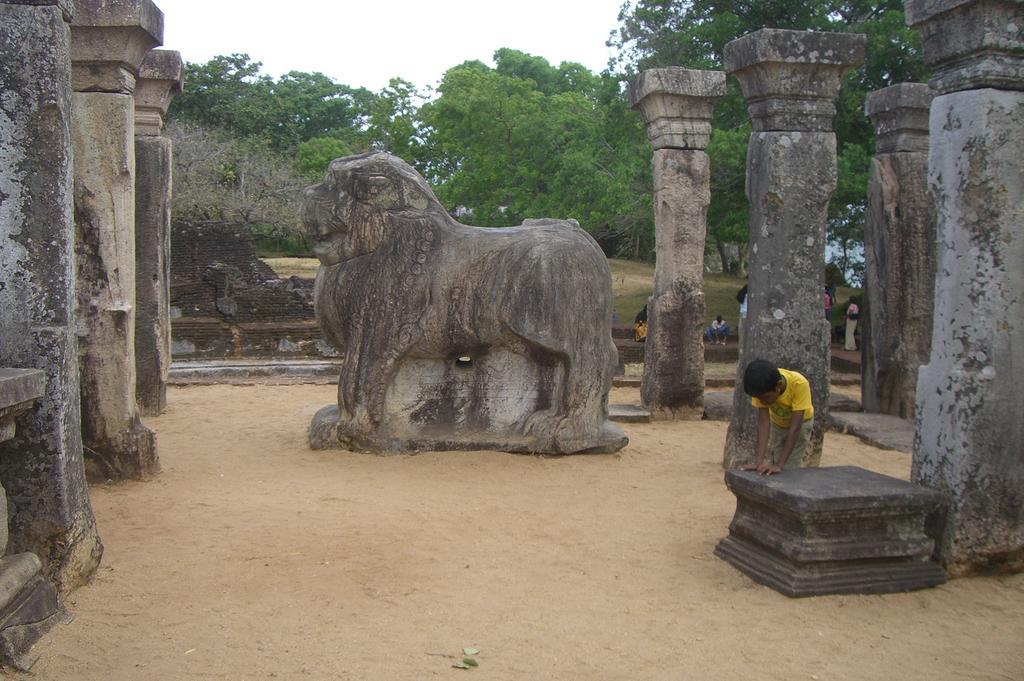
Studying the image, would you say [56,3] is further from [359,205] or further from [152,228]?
[152,228]

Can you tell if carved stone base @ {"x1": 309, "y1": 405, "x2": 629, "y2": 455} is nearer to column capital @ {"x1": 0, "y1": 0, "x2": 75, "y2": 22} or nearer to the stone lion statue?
the stone lion statue

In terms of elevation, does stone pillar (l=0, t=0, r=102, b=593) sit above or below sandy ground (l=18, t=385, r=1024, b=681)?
above

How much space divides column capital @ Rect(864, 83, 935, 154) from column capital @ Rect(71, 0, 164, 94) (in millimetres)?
7150

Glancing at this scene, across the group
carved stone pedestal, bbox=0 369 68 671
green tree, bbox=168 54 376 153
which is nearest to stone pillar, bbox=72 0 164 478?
carved stone pedestal, bbox=0 369 68 671

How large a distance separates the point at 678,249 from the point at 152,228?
16.9 ft

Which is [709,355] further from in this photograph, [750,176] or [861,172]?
[750,176]

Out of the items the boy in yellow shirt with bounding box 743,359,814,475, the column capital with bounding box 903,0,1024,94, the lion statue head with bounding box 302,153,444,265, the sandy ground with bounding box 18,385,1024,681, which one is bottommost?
the sandy ground with bounding box 18,385,1024,681

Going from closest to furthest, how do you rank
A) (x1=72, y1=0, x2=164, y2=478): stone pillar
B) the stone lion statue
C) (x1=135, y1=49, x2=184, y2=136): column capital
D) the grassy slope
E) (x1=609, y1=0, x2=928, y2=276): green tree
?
(x1=72, y1=0, x2=164, y2=478): stone pillar, the stone lion statue, (x1=135, y1=49, x2=184, y2=136): column capital, (x1=609, y1=0, x2=928, y2=276): green tree, the grassy slope

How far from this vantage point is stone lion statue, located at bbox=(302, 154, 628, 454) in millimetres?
7953

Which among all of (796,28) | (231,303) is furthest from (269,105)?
(796,28)

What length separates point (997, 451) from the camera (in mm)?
4980

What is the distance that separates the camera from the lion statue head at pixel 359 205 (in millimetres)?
8102

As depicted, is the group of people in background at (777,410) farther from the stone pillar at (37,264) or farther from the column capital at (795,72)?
the stone pillar at (37,264)

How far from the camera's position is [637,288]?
24.6 m
